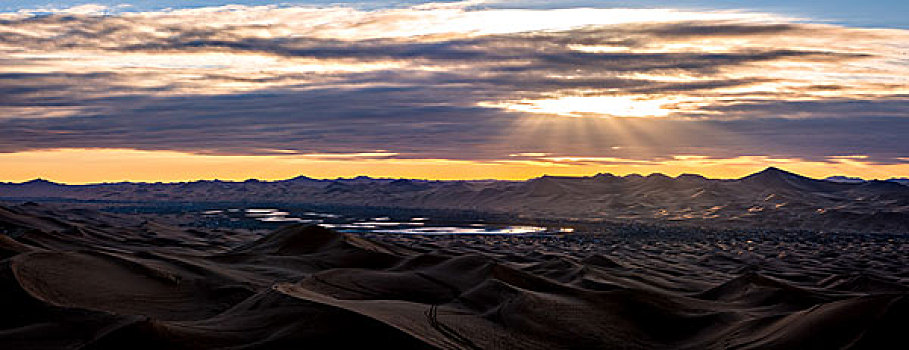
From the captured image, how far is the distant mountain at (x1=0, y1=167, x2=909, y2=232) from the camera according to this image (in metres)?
37.5

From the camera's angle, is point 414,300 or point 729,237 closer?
point 414,300

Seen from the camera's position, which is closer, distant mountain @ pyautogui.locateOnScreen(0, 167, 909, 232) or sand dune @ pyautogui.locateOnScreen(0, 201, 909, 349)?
sand dune @ pyautogui.locateOnScreen(0, 201, 909, 349)

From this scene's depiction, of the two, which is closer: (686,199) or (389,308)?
(389,308)

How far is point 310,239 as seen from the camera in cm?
1066

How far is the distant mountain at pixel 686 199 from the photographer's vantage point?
37.5 metres

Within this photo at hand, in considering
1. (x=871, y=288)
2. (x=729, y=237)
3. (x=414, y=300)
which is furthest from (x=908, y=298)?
(x=729, y=237)

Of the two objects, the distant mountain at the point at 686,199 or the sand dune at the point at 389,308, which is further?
the distant mountain at the point at 686,199

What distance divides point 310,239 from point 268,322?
5.93 m

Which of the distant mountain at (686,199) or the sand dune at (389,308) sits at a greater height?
the sand dune at (389,308)

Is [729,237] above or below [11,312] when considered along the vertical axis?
below

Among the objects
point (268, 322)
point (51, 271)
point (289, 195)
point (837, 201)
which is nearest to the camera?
point (268, 322)

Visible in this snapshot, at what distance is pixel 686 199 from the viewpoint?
57188mm

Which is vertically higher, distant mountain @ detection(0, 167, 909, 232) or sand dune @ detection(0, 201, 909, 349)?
sand dune @ detection(0, 201, 909, 349)

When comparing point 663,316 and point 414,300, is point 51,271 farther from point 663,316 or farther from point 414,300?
point 663,316
